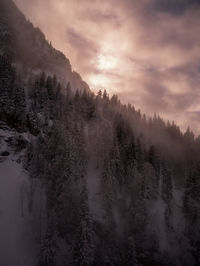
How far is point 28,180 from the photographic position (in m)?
54.1

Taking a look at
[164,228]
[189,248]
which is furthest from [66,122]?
[189,248]

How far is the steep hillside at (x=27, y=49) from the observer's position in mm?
122625

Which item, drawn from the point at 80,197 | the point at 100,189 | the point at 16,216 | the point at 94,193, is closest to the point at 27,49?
the point at 94,193

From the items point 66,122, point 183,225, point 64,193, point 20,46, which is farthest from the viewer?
point 20,46

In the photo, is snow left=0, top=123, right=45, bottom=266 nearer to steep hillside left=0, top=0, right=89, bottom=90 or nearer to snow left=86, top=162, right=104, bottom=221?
snow left=86, top=162, right=104, bottom=221

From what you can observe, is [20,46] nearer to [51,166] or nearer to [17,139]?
[17,139]

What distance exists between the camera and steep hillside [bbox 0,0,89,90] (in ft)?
402

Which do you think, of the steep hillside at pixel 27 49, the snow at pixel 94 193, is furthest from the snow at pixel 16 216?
the steep hillside at pixel 27 49

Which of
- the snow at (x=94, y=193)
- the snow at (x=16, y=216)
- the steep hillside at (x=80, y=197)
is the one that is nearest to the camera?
the snow at (x=16, y=216)

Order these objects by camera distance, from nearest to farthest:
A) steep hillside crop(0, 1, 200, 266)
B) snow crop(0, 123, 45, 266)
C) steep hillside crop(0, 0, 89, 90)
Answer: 1. snow crop(0, 123, 45, 266)
2. steep hillside crop(0, 1, 200, 266)
3. steep hillside crop(0, 0, 89, 90)

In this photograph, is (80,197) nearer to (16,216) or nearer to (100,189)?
(100,189)

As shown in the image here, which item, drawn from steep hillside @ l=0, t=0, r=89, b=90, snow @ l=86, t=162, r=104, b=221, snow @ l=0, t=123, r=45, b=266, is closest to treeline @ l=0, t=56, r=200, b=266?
snow @ l=86, t=162, r=104, b=221

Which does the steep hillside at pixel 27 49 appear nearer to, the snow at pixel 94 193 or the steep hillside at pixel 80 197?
the steep hillside at pixel 80 197

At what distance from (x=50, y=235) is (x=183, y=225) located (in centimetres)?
3743
